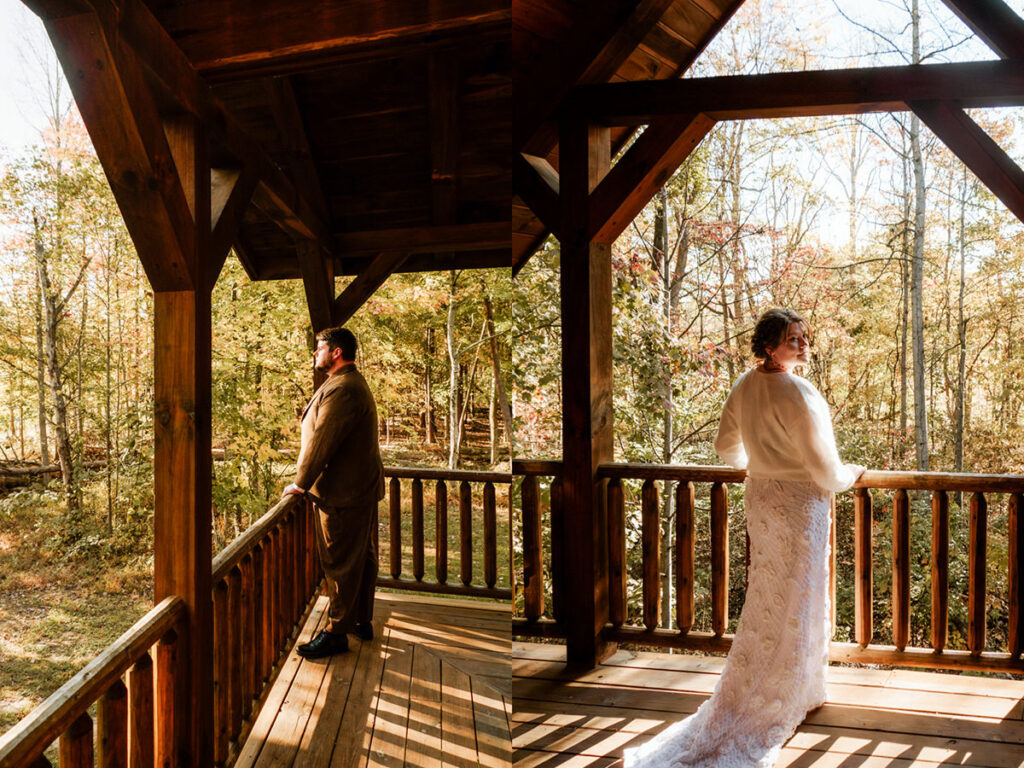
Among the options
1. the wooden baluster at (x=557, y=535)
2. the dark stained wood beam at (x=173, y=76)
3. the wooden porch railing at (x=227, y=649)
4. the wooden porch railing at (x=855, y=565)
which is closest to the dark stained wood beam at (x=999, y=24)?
the wooden porch railing at (x=855, y=565)

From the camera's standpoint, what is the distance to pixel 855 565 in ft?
8.36

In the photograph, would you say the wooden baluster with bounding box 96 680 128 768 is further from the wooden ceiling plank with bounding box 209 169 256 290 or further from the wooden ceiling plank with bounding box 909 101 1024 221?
the wooden ceiling plank with bounding box 909 101 1024 221

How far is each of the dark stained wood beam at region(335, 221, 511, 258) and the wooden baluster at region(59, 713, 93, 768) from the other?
9.79 ft

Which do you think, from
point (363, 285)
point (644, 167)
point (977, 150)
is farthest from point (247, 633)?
point (977, 150)

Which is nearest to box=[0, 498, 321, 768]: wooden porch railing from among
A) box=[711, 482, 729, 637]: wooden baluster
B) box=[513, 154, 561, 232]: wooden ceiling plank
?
box=[513, 154, 561, 232]: wooden ceiling plank

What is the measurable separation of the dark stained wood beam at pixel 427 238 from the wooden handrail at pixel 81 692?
2.54 metres

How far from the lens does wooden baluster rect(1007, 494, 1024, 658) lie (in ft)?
7.80

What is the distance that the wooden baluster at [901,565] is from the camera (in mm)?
2434

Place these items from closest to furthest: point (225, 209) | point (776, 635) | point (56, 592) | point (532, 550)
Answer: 1. point (776, 635)
2. point (225, 209)
3. point (532, 550)
4. point (56, 592)

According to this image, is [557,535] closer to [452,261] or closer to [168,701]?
[168,701]

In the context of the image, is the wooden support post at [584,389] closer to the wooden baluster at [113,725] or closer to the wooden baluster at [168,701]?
the wooden baluster at [168,701]

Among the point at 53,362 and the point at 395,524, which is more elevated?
the point at 53,362

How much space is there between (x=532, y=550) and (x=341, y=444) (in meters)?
0.98

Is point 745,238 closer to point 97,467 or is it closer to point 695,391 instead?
point 695,391
